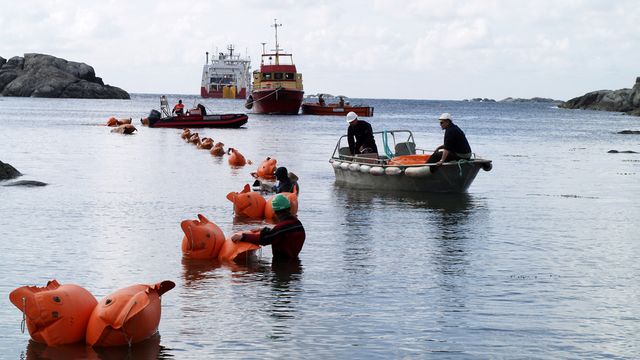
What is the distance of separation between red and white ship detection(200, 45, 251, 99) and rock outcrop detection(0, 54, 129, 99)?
1918cm

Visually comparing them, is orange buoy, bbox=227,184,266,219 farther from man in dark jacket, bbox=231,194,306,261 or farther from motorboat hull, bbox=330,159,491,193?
motorboat hull, bbox=330,159,491,193

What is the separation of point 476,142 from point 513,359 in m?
48.8

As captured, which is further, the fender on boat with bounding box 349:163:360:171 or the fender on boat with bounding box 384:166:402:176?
the fender on boat with bounding box 349:163:360:171

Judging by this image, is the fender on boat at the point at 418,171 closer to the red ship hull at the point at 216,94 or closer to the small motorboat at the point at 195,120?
the small motorboat at the point at 195,120

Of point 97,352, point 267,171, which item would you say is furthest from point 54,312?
point 267,171

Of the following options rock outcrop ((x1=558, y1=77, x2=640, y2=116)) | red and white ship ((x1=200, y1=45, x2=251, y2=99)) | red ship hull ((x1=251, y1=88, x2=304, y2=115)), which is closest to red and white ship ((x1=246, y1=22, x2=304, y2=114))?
red ship hull ((x1=251, y1=88, x2=304, y2=115))

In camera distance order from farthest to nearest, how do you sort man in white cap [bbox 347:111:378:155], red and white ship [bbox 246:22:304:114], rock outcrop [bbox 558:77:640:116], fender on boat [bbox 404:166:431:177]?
rock outcrop [bbox 558:77:640:116] → red and white ship [bbox 246:22:304:114] → man in white cap [bbox 347:111:378:155] → fender on boat [bbox 404:166:431:177]

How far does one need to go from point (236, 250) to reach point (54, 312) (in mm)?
4779

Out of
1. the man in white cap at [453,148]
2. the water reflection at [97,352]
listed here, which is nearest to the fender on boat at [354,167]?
the man in white cap at [453,148]

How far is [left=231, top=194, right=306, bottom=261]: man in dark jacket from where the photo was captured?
526 inches

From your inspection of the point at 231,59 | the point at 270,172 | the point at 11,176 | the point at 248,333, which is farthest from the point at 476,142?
the point at 231,59

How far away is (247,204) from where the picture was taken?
60.7ft

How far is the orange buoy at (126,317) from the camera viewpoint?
9094 mm

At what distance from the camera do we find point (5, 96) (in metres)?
171
